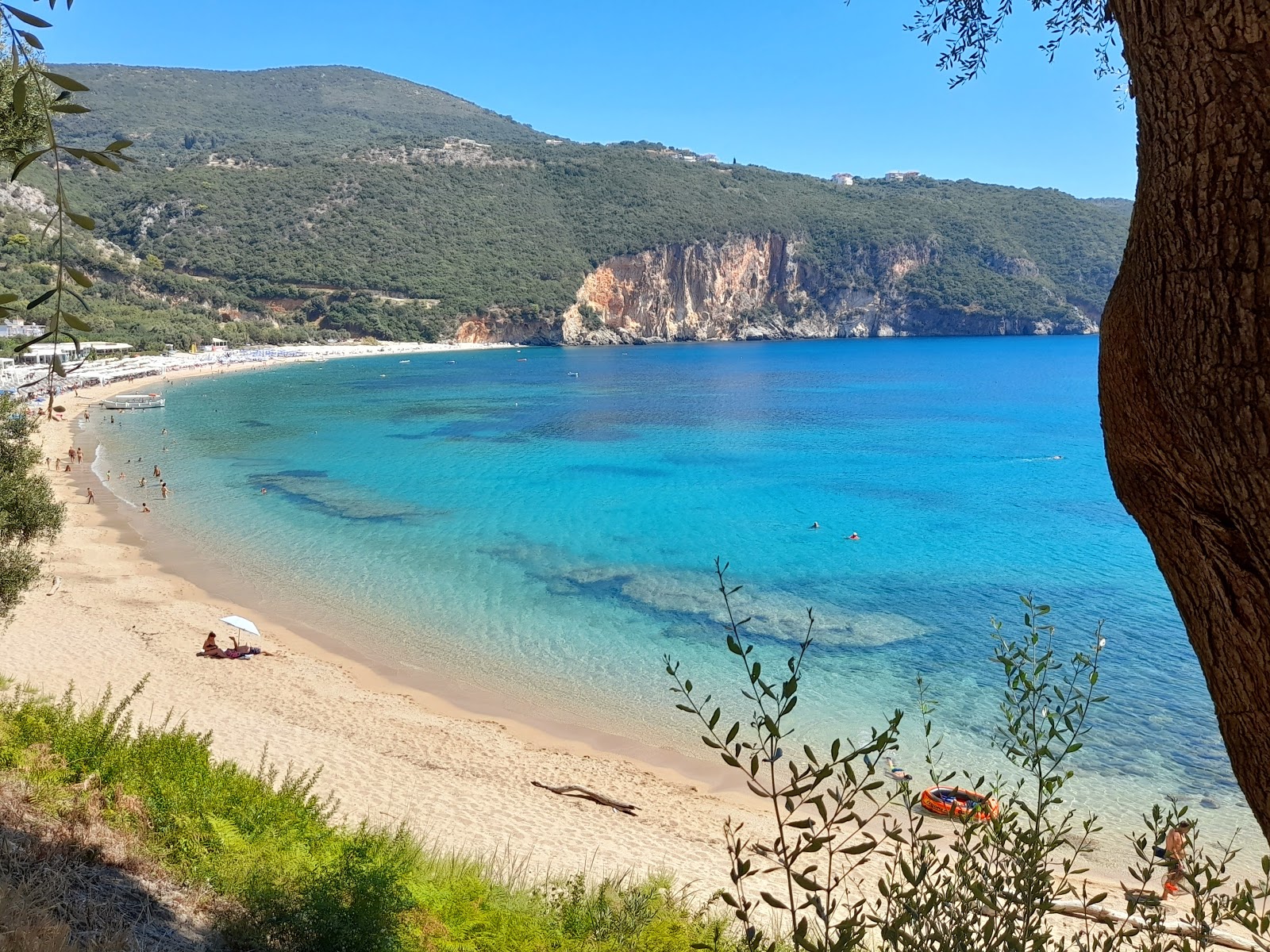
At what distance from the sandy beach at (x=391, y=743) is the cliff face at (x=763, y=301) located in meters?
106

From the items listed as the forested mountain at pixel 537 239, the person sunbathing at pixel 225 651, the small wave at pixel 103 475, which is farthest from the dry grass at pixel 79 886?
the forested mountain at pixel 537 239

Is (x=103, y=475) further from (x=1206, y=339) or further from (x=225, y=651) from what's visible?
(x=1206, y=339)

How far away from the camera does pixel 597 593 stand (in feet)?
64.6

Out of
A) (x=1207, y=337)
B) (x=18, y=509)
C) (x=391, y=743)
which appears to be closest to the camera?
(x=1207, y=337)

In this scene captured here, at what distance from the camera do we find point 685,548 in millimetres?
23531

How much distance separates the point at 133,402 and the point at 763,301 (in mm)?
107561

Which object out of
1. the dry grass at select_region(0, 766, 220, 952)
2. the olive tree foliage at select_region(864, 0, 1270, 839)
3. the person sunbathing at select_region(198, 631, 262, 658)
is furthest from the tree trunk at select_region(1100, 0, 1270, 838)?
the person sunbathing at select_region(198, 631, 262, 658)

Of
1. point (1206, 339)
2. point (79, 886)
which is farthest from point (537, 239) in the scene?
point (1206, 339)

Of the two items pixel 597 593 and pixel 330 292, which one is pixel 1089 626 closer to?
pixel 597 593

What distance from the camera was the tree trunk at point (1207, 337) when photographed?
1496 mm

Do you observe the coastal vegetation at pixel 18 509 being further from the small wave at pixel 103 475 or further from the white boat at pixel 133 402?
the white boat at pixel 133 402

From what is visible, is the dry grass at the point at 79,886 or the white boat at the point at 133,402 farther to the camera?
the white boat at the point at 133,402

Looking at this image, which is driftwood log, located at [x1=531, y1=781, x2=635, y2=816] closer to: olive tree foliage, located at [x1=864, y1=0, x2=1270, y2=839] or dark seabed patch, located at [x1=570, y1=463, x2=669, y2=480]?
olive tree foliage, located at [x1=864, y1=0, x2=1270, y2=839]

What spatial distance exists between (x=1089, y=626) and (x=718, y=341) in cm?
12553
